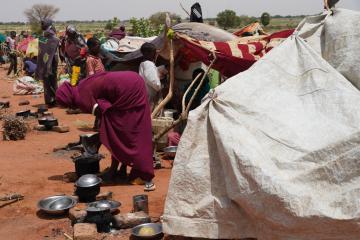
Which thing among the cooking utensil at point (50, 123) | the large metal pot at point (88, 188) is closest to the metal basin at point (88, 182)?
the large metal pot at point (88, 188)

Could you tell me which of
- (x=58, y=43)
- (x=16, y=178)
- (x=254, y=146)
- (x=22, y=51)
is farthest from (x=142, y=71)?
(x=22, y=51)

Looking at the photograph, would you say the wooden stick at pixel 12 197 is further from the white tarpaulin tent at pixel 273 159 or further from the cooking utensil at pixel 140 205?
the white tarpaulin tent at pixel 273 159

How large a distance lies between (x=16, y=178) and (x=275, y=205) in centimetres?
379

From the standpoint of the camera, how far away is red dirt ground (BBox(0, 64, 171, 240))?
436cm

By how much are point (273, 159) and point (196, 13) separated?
20.1 ft

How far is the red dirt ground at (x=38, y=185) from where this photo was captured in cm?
436

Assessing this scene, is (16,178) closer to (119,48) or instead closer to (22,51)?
(119,48)

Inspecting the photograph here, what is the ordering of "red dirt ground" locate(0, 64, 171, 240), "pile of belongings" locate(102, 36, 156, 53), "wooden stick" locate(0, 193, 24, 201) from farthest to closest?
"pile of belongings" locate(102, 36, 156, 53), "wooden stick" locate(0, 193, 24, 201), "red dirt ground" locate(0, 64, 171, 240)

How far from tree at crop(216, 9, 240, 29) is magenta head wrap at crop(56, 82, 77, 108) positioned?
39302 millimetres

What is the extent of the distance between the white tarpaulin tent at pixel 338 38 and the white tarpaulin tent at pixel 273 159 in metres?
0.21

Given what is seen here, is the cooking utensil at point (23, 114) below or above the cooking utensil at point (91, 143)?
below

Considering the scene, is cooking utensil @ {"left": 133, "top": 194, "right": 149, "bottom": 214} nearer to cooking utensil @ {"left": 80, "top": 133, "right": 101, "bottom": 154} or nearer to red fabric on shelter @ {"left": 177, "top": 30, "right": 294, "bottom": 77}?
cooking utensil @ {"left": 80, "top": 133, "right": 101, "bottom": 154}

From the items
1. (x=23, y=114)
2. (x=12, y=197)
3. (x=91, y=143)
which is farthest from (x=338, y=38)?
(x=23, y=114)

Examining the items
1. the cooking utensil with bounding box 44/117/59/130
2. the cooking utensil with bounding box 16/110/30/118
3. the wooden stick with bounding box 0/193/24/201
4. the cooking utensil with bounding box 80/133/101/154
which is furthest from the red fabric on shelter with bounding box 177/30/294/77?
the cooking utensil with bounding box 16/110/30/118
